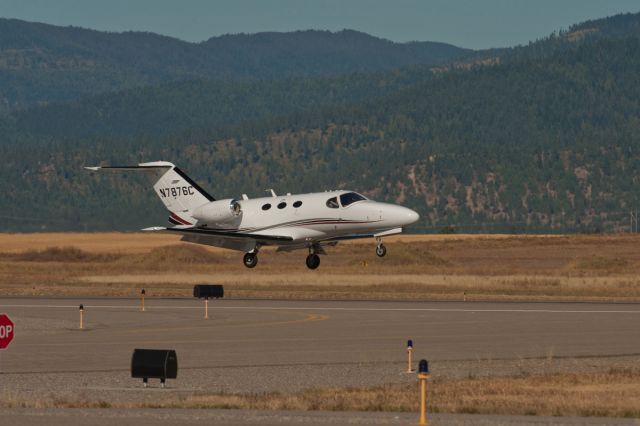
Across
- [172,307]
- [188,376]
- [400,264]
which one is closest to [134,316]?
[172,307]

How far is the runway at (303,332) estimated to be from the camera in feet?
123

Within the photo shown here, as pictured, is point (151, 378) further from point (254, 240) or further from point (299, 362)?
point (254, 240)

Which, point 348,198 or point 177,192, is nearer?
point 348,198

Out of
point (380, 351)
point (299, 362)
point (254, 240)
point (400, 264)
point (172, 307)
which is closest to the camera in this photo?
point (299, 362)

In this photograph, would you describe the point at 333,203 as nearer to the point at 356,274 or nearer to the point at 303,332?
the point at 303,332

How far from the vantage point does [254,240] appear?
58906 mm

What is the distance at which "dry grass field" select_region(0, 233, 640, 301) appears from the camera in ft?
218

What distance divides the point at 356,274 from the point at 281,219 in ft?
67.9

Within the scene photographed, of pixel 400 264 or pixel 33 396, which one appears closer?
pixel 33 396

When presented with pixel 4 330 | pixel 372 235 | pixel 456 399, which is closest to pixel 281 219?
pixel 372 235

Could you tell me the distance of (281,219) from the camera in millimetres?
58750

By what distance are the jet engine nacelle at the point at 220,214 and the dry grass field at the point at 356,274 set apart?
501cm

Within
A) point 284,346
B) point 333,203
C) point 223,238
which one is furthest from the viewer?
point 223,238

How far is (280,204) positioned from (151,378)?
89.3ft
